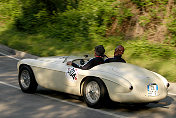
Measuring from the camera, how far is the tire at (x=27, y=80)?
8305mm

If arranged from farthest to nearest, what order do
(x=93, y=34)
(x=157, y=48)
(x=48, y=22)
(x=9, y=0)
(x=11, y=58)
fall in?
(x=9, y=0)
(x=48, y=22)
(x=93, y=34)
(x=11, y=58)
(x=157, y=48)

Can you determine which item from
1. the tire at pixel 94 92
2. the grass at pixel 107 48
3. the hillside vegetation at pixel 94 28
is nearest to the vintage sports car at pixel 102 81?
the tire at pixel 94 92

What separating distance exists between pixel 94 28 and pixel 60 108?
10.3 meters

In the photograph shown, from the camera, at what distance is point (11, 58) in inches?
578

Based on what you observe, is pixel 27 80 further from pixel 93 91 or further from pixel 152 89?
pixel 152 89

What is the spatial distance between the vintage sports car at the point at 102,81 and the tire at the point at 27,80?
0.08 feet

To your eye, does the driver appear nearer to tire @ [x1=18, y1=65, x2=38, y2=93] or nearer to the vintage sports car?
the vintage sports car

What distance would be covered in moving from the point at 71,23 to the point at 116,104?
1117 centimetres

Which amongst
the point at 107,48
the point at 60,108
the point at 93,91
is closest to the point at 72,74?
the point at 93,91

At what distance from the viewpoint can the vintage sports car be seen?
648 centimetres

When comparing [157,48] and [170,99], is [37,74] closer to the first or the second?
[170,99]

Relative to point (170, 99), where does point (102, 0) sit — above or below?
above

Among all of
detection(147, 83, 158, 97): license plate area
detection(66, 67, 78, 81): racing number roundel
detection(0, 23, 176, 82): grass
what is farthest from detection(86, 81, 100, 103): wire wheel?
detection(0, 23, 176, 82): grass

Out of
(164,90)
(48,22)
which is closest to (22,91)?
(164,90)
